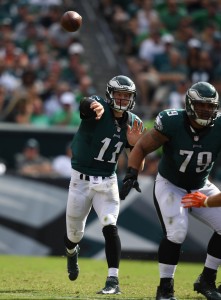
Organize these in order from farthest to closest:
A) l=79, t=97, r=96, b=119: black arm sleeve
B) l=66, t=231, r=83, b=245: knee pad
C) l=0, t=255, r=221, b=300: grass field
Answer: l=66, t=231, r=83, b=245: knee pad < l=79, t=97, r=96, b=119: black arm sleeve < l=0, t=255, r=221, b=300: grass field

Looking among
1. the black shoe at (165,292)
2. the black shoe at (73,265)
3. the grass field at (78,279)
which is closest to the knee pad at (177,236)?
the black shoe at (165,292)

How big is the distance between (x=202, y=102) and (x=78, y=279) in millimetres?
3081

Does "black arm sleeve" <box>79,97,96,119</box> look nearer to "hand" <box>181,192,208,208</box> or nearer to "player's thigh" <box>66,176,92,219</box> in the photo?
"player's thigh" <box>66,176,92,219</box>

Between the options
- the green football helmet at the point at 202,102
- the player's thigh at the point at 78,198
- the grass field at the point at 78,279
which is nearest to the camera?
the green football helmet at the point at 202,102

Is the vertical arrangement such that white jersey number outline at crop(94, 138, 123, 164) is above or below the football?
below

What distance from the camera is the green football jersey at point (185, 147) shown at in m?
7.88

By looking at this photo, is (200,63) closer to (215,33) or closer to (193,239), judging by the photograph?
(215,33)

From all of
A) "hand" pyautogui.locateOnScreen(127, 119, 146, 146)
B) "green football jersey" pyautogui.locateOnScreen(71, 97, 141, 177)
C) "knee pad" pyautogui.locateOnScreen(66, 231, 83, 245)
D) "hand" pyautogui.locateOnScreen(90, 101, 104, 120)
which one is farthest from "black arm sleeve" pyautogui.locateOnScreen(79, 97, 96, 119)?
"knee pad" pyautogui.locateOnScreen(66, 231, 83, 245)

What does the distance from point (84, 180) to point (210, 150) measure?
62.7 inches

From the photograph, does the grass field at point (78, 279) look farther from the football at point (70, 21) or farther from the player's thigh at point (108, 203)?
the football at point (70, 21)

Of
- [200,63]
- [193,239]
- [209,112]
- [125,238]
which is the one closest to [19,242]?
[125,238]

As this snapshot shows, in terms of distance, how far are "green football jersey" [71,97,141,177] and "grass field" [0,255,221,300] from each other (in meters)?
1.25

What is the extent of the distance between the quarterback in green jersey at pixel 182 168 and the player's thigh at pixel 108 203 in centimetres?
77

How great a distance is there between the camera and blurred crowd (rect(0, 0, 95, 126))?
1505 cm
